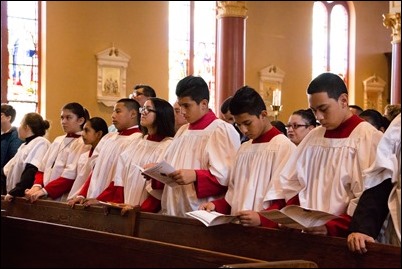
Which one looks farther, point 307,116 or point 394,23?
point 394,23

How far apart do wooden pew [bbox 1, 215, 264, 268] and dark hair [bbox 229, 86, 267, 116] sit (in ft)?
4.31

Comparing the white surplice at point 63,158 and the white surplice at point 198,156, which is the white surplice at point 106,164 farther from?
the white surplice at point 198,156

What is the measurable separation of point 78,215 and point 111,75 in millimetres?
9059

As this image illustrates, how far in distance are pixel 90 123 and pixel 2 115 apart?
2.45 m

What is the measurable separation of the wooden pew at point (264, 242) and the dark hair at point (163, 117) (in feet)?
3.16

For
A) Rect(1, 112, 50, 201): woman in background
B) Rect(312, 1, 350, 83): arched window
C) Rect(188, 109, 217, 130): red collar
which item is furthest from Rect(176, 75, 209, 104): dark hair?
Rect(312, 1, 350, 83): arched window

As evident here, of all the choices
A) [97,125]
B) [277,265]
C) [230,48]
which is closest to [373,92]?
[230,48]

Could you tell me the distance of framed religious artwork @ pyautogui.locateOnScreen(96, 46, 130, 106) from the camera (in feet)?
47.6

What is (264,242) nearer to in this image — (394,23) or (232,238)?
(232,238)

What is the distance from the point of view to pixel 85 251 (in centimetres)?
408

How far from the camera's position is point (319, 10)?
18.7 metres

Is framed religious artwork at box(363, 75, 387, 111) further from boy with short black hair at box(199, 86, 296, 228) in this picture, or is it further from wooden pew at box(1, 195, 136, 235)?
boy with short black hair at box(199, 86, 296, 228)

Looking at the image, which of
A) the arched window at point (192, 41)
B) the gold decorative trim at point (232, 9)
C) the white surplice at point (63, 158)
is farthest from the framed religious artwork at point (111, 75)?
the white surplice at point (63, 158)

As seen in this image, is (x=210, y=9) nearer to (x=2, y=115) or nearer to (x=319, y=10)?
(x=319, y=10)
